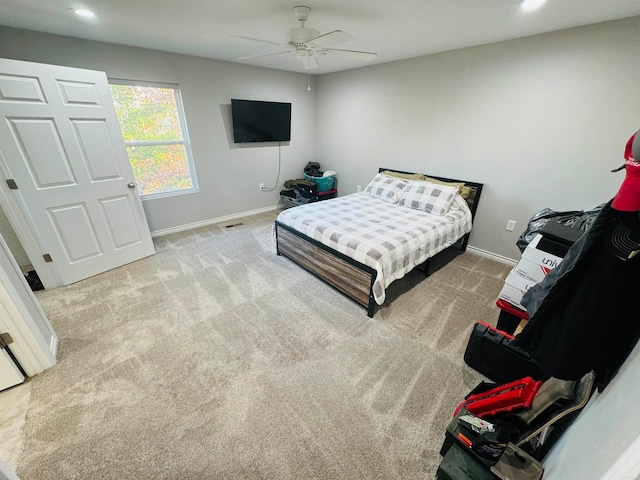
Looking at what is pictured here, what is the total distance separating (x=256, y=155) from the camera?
433 centimetres

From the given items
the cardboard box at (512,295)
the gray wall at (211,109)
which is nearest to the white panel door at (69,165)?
the gray wall at (211,109)

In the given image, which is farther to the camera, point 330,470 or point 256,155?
point 256,155

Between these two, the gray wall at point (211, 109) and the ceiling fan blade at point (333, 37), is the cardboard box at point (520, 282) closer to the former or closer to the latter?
the ceiling fan blade at point (333, 37)

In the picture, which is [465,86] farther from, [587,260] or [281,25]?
[587,260]

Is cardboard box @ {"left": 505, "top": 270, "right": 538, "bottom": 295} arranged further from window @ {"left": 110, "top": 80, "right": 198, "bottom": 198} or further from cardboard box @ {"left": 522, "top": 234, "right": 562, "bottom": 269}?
window @ {"left": 110, "top": 80, "right": 198, "bottom": 198}

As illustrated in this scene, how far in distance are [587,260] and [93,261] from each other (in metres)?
3.82

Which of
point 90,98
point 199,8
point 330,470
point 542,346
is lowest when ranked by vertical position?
point 330,470

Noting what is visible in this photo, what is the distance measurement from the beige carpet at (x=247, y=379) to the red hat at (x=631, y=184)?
4.44 ft

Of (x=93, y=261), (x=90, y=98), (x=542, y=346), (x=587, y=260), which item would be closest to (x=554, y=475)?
(x=542, y=346)

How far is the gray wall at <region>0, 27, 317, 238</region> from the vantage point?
2611mm

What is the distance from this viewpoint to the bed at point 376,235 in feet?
7.18

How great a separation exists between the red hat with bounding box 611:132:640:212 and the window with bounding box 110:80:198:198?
4.13 metres

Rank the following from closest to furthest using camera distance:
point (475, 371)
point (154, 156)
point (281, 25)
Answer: point (475, 371), point (281, 25), point (154, 156)

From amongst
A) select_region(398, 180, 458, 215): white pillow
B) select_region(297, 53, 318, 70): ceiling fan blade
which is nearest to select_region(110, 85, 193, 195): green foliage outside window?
select_region(297, 53, 318, 70): ceiling fan blade
